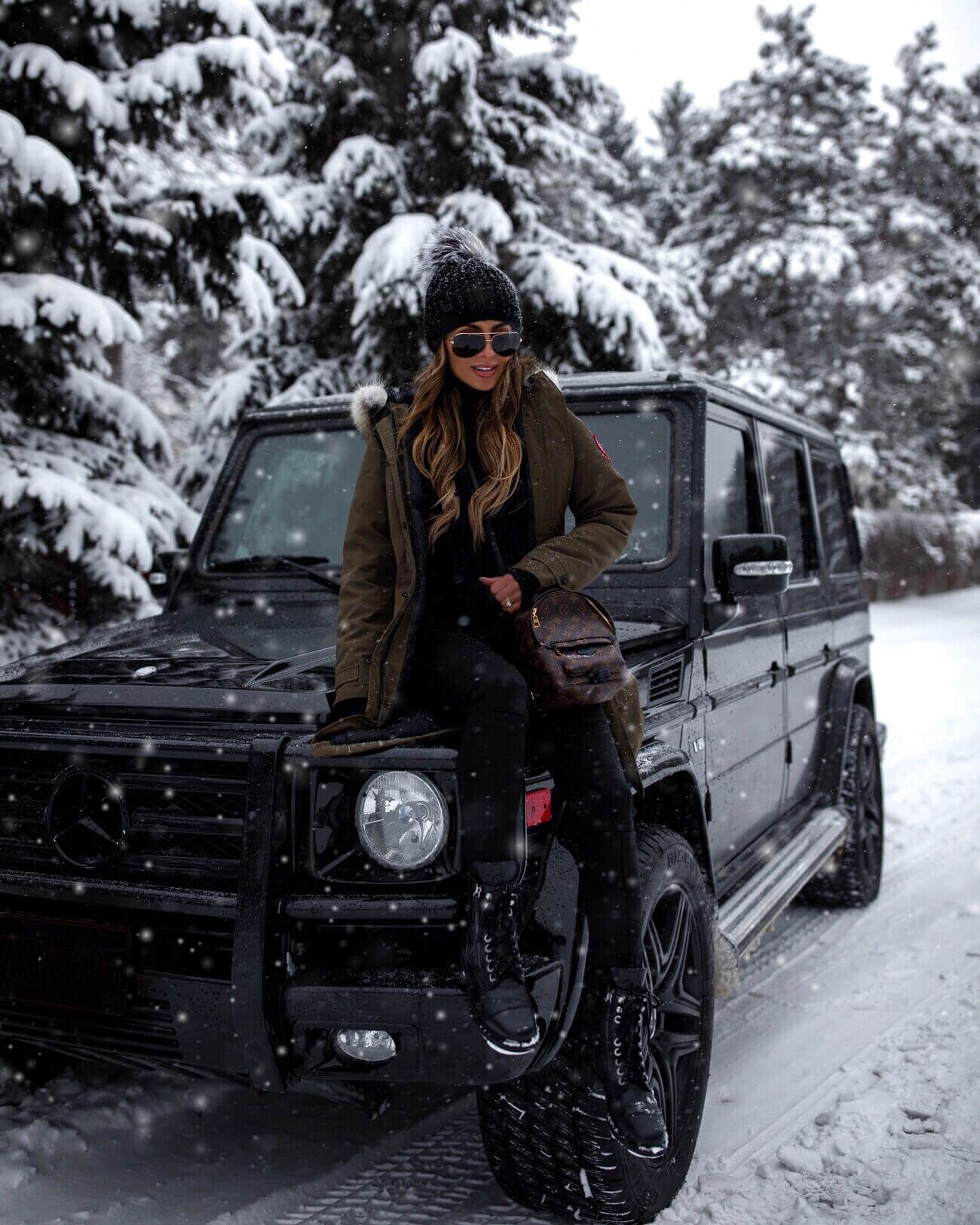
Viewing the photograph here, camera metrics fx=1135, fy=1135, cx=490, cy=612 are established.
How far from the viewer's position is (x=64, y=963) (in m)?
2.48

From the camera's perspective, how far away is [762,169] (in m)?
23.4

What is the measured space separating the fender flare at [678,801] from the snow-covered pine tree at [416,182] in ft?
24.2

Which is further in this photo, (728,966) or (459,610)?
(728,966)

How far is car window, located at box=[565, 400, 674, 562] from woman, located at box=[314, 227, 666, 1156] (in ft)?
2.67

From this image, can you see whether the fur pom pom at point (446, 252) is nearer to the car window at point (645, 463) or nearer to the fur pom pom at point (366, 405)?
the fur pom pom at point (366, 405)

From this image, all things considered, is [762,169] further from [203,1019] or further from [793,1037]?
[203,1019]

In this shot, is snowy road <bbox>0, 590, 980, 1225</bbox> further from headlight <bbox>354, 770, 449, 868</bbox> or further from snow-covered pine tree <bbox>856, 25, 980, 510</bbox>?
snow-covered pine tree <bbox>856, 25, 980, 510</bbox>

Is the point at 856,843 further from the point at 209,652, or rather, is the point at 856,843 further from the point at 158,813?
the point at 158,813

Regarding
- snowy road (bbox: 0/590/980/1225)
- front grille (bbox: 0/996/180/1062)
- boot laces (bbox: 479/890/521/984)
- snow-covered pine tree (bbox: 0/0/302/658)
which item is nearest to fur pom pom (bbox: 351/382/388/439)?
boot laces (bbox: 479/890/521/984)

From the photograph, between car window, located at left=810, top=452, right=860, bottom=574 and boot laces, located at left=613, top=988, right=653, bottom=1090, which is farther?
car window, located at left=810, top=452, right=860, bottom=574

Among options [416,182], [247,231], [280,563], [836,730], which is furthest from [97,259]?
[836,730]

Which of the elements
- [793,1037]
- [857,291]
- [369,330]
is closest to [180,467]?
[369,330]

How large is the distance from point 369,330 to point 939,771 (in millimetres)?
6072

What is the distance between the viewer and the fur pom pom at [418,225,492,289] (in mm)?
2738
